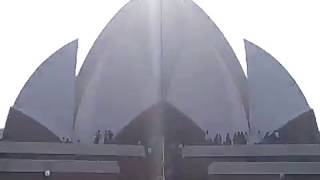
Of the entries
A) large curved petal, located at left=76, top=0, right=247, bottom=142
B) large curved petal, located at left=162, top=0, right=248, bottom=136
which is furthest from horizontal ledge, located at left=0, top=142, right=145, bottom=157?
large curved petal, located at left=162, top=0, right=248, bottom=136

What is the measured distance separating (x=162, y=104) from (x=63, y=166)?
5061 mm

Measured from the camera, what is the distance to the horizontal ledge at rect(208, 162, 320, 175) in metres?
17.2

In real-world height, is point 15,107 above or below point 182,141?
above

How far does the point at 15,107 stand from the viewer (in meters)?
20.9

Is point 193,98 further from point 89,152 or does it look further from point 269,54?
point 89,152

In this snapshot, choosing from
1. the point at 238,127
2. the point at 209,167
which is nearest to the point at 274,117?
the point at 238,127

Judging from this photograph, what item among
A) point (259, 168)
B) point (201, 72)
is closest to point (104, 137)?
point (201, 72)

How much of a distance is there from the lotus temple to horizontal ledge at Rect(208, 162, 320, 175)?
0.69 m

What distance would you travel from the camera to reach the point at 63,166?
17031 millimetres

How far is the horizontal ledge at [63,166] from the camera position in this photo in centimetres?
1695

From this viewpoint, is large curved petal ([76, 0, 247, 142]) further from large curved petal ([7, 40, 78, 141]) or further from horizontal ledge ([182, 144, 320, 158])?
horizontal ledge ([182, 144, 320, 158])

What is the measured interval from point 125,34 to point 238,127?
5894 mm

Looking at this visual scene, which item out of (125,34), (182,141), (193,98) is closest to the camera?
(182,141)

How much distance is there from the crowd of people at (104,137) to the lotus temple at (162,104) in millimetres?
40
